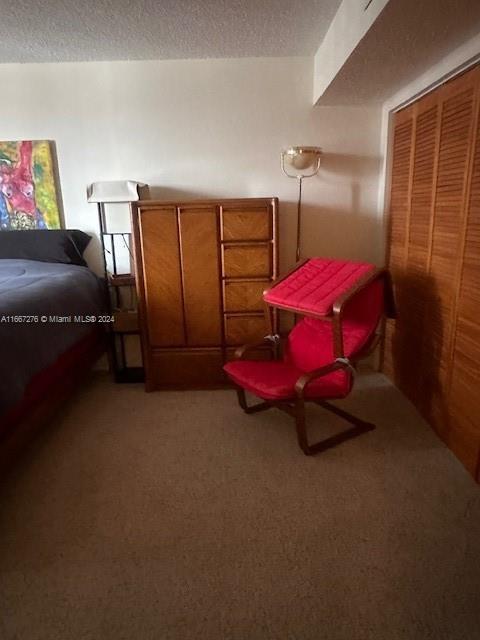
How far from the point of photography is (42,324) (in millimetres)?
2094

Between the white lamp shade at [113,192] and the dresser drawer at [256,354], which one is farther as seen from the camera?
the dresser drawer at [256,354]

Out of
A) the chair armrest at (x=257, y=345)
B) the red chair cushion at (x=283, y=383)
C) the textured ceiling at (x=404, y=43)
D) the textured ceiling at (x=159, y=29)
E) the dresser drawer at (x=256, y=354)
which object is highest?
the textured ceiling at (x=159, y=29)

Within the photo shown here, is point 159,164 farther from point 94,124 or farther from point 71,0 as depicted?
point 71,0

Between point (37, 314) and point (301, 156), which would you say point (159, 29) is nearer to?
point (301, 156)

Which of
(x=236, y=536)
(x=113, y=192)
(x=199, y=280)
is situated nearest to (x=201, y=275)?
(x=199, y=280)

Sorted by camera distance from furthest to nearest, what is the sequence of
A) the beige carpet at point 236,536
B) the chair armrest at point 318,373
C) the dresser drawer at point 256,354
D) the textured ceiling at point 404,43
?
the dresser drawer at point 256,354
the chair armrest at point 318,373
the textured ceiling at point 404,43
the beige carpet at point 236,536

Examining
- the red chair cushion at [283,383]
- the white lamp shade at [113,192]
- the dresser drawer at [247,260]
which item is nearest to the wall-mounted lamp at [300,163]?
the dresser drawer at [247,260]

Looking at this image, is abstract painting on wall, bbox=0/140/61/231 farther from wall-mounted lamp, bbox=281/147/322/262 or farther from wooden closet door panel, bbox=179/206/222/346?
wall-mounted lamp, bbox=281/147/322/262

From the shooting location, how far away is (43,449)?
2223mm

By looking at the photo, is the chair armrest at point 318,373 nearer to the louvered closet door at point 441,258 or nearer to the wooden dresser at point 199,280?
the louvered closet door at point 441,258

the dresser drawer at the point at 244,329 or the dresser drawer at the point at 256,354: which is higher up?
the dresser drawer at the point at 244,329

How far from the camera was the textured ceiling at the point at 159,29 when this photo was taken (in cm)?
208

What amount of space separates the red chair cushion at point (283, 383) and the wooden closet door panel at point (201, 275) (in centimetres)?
58

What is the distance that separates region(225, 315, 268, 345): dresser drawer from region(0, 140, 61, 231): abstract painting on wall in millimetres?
1586
